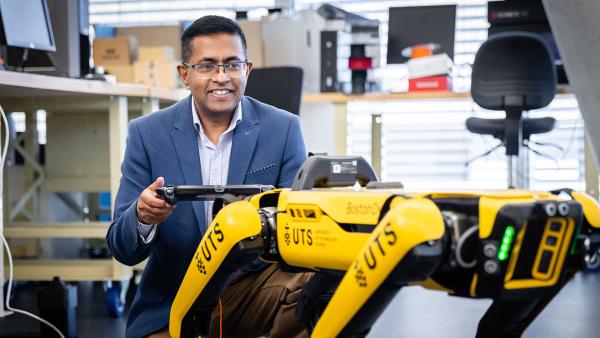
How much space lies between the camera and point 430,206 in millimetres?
1152

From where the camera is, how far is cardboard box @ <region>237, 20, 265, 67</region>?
544cm

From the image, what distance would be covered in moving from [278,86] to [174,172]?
1.37 meters

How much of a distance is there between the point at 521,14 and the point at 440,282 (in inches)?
174

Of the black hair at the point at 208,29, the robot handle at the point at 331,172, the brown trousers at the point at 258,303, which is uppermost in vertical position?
the black hair at the point at 208,29

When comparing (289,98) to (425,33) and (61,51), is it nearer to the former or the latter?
(61,51)

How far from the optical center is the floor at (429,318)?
329 centimetres

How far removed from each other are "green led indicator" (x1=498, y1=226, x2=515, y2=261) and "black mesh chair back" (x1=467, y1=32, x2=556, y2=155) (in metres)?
3.82

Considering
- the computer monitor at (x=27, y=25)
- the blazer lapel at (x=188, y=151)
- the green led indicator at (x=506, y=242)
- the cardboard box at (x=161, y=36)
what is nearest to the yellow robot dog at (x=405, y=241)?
the green led indicator at (x=506, y=242)

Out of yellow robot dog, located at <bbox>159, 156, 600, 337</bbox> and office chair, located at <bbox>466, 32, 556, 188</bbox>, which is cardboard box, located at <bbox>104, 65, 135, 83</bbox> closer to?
office chair, located at <bbox>466, 32, 556, 188</bbox>

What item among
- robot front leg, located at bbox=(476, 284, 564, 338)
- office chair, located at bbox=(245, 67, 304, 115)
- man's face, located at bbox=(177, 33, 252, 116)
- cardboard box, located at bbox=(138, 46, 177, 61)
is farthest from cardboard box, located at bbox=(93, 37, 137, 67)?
robot front leg, located at bbox=(476, 284, 564, 338)

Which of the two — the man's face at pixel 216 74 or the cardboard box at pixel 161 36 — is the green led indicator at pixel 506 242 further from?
the cardboard box at pixel 161 36

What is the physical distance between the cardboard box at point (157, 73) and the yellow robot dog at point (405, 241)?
3706mm

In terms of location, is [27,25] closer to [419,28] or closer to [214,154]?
[214,154]

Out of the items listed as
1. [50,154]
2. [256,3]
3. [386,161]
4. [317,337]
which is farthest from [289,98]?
[256,3]
